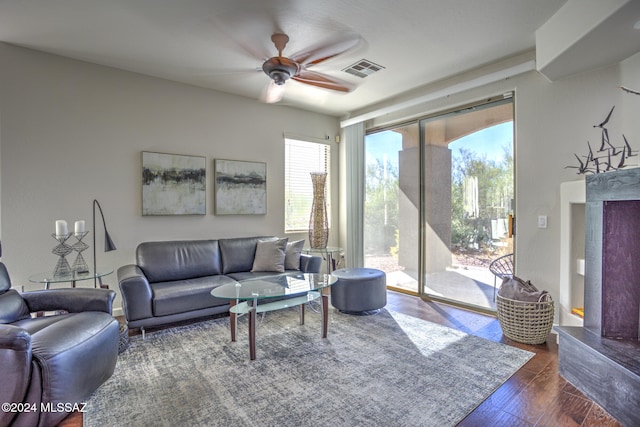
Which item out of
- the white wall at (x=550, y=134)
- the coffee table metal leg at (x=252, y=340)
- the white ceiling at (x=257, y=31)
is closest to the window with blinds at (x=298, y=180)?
the white ceiling at (x=257, y=31)

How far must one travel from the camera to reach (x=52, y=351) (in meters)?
1.77

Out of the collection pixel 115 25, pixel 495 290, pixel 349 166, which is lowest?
pixel 495 290

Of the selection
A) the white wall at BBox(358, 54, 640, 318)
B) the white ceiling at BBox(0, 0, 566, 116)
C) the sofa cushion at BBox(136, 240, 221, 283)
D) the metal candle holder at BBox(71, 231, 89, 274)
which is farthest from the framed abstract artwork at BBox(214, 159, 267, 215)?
the white wall at BBox(358, 54, 640, 318)

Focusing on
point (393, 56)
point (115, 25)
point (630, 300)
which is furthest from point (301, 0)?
point (630, 300)

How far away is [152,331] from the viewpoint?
324cm

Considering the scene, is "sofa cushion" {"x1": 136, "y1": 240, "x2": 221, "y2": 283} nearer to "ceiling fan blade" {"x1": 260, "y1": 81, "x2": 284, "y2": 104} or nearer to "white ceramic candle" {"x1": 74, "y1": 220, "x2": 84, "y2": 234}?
"white ceramic candle" {"x1": 74, "y1": 220, "x2": 84, "y2": 234}

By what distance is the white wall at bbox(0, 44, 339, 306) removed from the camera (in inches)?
126

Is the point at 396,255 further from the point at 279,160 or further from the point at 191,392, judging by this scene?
the point at 191,392

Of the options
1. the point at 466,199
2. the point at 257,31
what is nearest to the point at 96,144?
the point at 257,31

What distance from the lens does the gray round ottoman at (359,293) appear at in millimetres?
3637

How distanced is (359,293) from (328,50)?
2491 millimetres

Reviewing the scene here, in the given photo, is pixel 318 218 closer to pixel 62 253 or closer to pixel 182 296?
pixel 182 296

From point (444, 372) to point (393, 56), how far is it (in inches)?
118

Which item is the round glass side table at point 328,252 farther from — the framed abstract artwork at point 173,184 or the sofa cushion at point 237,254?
the framed abstract artwork at point 173,184
